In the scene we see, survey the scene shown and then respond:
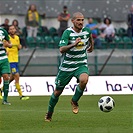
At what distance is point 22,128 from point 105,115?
9.91ft

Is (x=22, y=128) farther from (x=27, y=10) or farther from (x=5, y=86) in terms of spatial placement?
(x=27, y=10)

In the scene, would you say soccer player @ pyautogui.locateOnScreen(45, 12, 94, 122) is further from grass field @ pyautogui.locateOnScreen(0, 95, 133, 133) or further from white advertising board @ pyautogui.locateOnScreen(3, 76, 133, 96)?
white advertising board @ pyautogui.locateOnScreen(3, 76, 133, 96)

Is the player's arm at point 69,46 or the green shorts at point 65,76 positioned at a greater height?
the player's arm at point 69,46

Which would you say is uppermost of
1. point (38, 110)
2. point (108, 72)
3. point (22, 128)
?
point (22, 128)

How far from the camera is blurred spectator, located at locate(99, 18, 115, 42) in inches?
992

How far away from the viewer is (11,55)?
18984 millimetres

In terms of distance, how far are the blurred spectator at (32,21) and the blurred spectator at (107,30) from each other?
2.78 metres

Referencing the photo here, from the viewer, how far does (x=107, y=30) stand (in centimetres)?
2531

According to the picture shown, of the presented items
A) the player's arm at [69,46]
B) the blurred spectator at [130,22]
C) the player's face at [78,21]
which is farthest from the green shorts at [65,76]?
the blurred spectator at [130,22]

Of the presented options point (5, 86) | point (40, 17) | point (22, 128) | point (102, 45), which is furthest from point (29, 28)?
point (22, 128)

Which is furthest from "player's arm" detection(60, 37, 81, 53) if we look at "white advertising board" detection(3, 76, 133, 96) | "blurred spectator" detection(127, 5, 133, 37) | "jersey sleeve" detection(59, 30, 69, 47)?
"blurred spectator" detection(127, 5, 133, 37)


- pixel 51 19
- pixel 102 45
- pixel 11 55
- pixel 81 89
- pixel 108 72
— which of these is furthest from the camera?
pixel 51 19

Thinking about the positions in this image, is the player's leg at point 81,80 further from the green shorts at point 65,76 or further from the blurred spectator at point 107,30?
the blurred spectator at point 107,30

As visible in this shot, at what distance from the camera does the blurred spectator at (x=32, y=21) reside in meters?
24.9
